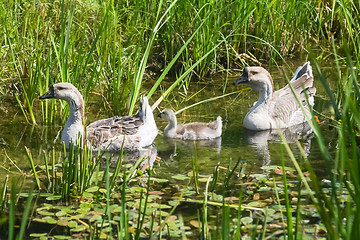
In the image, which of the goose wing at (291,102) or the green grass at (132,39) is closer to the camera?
the green grass at (132,39)

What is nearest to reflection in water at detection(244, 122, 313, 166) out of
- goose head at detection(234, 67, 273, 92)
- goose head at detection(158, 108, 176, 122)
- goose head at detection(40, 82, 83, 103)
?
goose head at detection(234, 67, 273, 92)

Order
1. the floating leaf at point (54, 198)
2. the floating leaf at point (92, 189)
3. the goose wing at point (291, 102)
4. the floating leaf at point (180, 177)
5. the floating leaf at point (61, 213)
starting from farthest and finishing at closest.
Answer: the goose wing at point (291, 102), the floating leaf at point (180, 177), the floating leaf at point (92, 189), the floating leaf at point (54, 198), the floating leaf at point (61, 213)

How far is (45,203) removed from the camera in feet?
17.7

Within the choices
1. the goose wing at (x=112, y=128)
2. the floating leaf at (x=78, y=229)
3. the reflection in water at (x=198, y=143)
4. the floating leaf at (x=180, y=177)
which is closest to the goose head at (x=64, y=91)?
the goose wing at (x=112, y=128)

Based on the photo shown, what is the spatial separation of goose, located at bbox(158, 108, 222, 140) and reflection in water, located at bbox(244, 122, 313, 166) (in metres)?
0.46

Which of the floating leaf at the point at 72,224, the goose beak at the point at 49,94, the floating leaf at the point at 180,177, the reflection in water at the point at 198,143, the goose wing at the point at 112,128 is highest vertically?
the goose beak at the point at 49,94

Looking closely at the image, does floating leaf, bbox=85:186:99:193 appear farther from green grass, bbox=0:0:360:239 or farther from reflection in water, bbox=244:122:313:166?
reflection in water, bbox=244:122:313:166

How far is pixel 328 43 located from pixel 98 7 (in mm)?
4526

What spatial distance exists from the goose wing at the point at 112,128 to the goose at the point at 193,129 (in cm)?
40

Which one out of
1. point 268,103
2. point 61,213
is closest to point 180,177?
point 61,213

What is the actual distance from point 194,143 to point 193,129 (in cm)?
167

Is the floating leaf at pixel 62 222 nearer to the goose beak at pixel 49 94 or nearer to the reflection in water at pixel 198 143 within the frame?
the goose beak at pixel 49 94

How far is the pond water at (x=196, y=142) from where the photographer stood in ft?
21.6

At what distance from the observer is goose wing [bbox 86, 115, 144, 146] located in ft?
23.4
